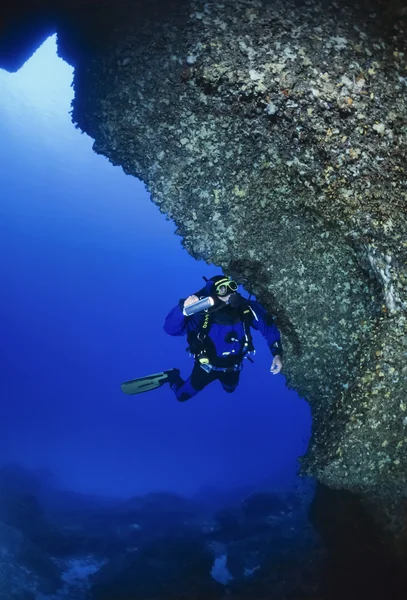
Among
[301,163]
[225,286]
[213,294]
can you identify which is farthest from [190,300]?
[301,163]

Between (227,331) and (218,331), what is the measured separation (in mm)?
185

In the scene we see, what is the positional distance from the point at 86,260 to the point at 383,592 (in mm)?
96786

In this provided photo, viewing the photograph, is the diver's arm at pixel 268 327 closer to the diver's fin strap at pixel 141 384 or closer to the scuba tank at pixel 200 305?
the scuba tank at pixel 200 305

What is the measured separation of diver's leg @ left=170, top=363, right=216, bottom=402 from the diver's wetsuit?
4cm

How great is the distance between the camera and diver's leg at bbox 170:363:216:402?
809cm

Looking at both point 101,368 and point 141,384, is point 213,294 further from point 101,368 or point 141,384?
point 101,368

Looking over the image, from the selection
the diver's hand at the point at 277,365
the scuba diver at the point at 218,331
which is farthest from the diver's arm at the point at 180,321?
the diver's hand at the point at 277,365

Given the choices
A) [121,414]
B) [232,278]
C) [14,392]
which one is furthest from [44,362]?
[232,278]

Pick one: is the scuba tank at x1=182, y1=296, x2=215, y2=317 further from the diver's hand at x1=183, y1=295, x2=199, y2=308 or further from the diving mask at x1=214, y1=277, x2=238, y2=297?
the diving mask at x1=214, y1=277, x2=238, y2=297

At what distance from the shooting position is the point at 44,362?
72.8 meters

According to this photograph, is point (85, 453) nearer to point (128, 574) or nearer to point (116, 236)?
point (128, 574)

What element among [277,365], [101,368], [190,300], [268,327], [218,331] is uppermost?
[101,368]

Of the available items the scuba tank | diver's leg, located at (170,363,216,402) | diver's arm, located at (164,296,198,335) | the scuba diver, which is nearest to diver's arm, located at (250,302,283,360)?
the scuba diver

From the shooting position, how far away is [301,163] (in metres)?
4.52
